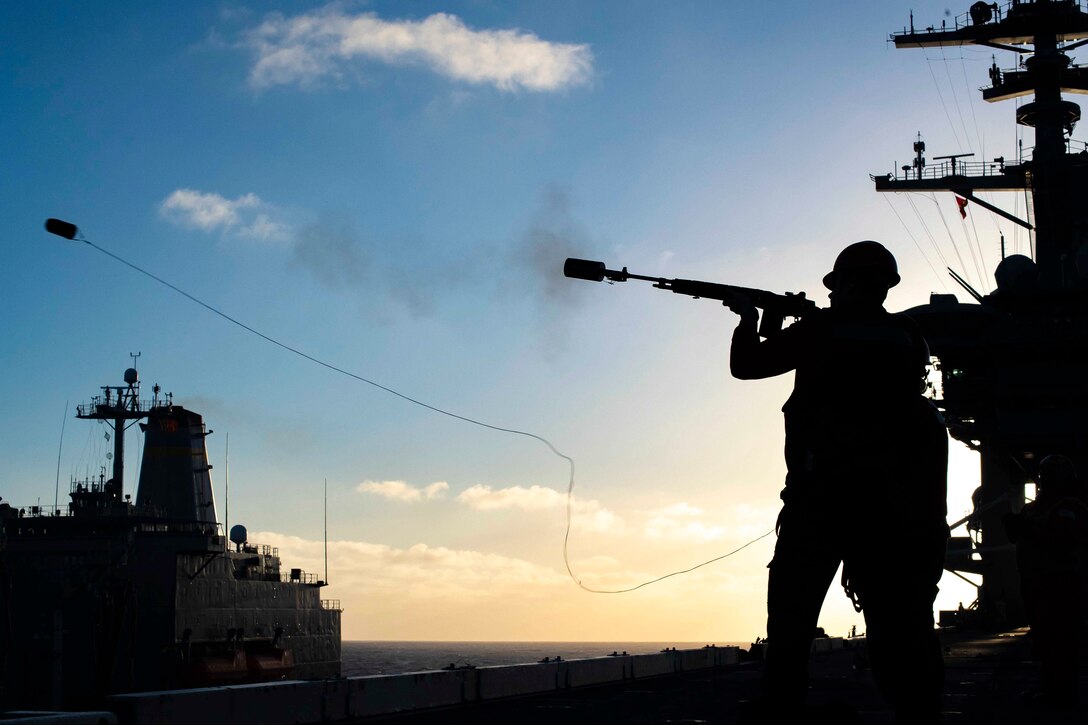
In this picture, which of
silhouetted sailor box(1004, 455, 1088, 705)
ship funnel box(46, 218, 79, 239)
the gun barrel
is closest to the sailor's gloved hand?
the gun barrel

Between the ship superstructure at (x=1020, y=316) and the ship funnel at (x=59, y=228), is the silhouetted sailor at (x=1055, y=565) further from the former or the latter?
the ship superstructure at (x=1020, y=316)

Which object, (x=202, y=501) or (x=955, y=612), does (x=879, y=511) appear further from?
(x=202, y=501)

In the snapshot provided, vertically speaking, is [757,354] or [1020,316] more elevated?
[1020,316]

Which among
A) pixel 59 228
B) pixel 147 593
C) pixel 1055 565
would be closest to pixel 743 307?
pixel 1055 565

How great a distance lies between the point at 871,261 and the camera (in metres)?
6.03

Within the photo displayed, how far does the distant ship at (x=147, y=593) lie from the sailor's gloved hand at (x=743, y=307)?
1715 inches

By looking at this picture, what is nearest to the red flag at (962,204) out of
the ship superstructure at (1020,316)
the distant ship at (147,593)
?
the ship superstructure at (1020,316)

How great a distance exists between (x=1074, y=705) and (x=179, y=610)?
50872 millimetres

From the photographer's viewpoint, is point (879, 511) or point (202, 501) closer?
point (879, 511)

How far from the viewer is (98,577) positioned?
52.5m

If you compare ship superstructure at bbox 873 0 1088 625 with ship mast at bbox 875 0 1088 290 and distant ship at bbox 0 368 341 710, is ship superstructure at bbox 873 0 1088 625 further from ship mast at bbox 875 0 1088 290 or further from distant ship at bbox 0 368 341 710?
distant ship at bbox 0 368 341 710

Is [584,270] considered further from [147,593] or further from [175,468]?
[175,468]

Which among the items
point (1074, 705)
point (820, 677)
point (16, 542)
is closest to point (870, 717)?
point (1074, 705)

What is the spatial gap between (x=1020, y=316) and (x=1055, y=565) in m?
38.2
